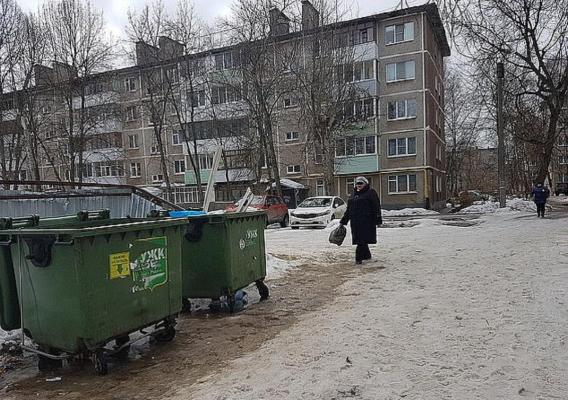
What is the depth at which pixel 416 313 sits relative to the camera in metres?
5.39

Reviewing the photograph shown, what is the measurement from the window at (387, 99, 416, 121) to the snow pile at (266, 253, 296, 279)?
30.7m

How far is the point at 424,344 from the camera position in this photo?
4.31m

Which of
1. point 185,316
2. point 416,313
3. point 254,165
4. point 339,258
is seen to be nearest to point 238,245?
point 185,316

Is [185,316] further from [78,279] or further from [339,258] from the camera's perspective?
[339,258]

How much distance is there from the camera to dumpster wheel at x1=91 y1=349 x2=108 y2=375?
409 cm

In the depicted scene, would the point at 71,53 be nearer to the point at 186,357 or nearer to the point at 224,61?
the point at 224,61

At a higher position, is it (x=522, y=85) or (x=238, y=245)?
(x=522, y=85)

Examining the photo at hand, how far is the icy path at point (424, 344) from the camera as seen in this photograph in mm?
3441

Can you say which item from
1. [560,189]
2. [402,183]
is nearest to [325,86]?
[402,183]

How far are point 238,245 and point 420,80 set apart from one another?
3464cm

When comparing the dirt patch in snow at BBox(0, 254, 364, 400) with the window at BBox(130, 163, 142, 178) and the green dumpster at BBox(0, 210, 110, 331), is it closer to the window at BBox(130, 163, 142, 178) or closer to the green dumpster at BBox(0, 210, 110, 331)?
the green dumpster at BBox(0, 210, 110, 331)

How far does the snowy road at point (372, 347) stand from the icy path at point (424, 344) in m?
A: 0.01

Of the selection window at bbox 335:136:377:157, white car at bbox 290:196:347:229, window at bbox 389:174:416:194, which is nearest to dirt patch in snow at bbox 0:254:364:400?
white car at bbox 290:196:347:229

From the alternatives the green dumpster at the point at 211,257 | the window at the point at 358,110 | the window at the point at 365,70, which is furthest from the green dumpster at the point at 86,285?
the window at the point at 365,70
